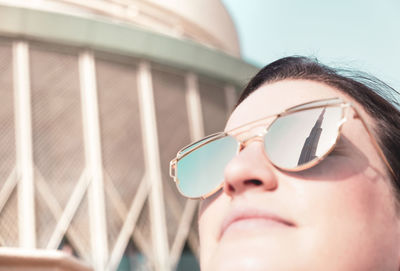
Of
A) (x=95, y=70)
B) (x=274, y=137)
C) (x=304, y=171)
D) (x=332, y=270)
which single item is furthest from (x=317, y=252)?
(x=95, y=70)

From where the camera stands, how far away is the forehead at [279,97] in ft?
4.30

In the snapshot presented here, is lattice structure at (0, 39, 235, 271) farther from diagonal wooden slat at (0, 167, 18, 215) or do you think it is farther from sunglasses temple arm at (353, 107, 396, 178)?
sunglasses temple arm at (353, 107, 396, 178)

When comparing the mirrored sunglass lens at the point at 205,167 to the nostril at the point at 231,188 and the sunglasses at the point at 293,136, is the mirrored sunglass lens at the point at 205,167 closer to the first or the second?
the sunglasses at the point at 293,136

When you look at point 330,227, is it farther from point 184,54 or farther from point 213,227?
point 184,54

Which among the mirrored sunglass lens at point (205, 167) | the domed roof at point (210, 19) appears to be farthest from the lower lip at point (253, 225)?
the domed roof at point (210, 19)

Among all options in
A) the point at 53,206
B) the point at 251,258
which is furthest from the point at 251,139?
the point at 53,206

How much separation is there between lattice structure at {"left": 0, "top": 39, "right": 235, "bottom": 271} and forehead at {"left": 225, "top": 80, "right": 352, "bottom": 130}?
10.1 meters

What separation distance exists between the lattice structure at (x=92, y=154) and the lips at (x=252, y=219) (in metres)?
10.3

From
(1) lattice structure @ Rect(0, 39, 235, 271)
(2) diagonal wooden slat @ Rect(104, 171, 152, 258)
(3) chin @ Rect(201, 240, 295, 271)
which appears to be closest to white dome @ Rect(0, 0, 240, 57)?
(1) lattice structure @ Rect(0, 39, 235, 271)

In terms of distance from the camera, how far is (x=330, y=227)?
3.45 feet

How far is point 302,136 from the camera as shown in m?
1.21

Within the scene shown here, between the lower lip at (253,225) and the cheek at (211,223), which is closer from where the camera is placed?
the lower lip at (253,225)

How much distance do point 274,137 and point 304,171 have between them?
0.39 ft

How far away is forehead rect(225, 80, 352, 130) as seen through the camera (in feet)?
4.30
